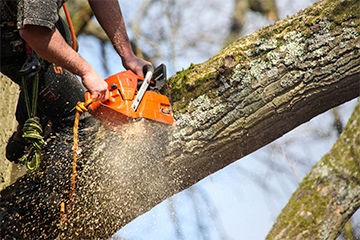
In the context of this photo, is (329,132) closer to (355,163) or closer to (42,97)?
(355,163)

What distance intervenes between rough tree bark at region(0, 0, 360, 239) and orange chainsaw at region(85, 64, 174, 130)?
8cm

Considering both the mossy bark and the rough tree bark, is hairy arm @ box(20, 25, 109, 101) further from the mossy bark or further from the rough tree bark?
the mossy bark

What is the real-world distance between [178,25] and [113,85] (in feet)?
15.6

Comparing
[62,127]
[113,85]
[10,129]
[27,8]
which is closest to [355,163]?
[113,85]

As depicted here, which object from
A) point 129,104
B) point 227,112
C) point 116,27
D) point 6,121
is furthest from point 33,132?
point 227,112

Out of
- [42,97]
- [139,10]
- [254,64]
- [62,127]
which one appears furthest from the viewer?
[139,10]

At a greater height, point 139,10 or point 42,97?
point 139,10

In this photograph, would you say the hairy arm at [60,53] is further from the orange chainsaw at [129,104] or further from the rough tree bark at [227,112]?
the rough tree bark at [227,112]

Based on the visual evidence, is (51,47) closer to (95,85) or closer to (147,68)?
(95,85)

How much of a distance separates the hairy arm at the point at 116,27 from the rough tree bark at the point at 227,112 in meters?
0.48

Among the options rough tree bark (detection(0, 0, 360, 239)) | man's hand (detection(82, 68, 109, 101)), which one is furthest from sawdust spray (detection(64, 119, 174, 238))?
man's hand (detection(82, 68, 109, 101))

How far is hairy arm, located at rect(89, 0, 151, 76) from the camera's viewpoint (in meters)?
1.89

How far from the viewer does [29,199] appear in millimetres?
1544

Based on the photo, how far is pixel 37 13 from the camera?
4.22 feet
